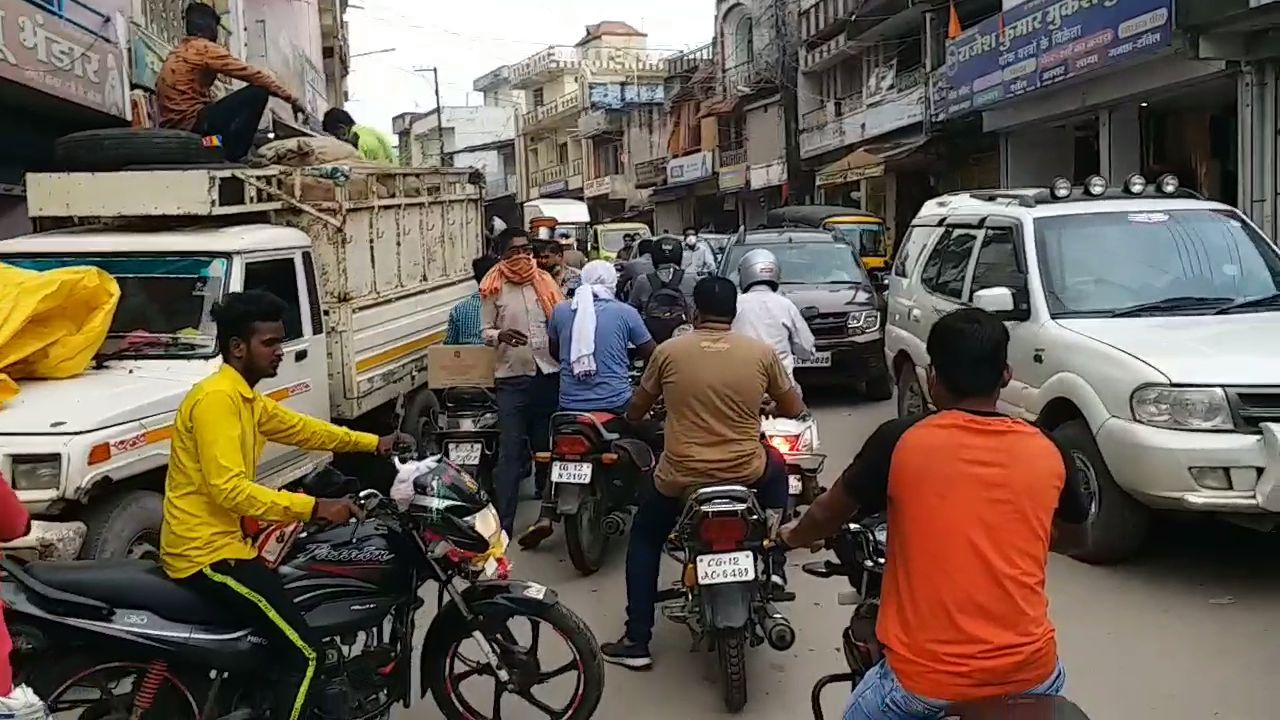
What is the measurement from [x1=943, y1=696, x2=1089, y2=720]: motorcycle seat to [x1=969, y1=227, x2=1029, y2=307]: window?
466cm

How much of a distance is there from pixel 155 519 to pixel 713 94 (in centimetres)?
4280

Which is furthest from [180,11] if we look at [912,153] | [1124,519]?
[912,153]

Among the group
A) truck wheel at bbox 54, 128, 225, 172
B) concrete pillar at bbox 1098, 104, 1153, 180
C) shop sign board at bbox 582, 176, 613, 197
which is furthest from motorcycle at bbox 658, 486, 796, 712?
shop sign board at bbox 582, 176, 613, 197

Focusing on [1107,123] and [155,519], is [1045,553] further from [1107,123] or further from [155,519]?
[1107,123]

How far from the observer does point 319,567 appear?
12.9 ft

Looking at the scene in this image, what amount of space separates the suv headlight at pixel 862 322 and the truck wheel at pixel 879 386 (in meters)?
0.47

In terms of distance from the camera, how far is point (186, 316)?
6.14 meters

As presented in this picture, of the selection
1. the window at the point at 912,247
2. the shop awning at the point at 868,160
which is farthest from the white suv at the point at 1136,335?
the shop awning at the point at 868,160

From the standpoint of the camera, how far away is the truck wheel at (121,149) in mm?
6988

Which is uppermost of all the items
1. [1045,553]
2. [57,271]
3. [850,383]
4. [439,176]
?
[439,176]

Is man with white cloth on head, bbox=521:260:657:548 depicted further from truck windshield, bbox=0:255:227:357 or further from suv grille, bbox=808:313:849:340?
suv grille, bbox=808:313:849:340

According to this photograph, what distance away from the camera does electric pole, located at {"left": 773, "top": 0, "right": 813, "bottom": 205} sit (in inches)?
1508

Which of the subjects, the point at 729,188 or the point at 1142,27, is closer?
the point at 1142,27

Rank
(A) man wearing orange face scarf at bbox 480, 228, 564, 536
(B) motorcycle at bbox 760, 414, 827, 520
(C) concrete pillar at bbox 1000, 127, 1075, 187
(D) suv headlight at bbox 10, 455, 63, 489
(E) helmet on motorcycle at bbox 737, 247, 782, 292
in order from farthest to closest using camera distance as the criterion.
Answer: (C) concrete pillar at bbox 1000, 127, 1075, 187, (A) man wearing orange face scarf at bbox 480, 228, 564, 536, (E) helmet on motorcycle at bbox 737, 247, 782, 292, (B) motorcycle at bbox 760, 414, 827, 520, (D) suv headlight at bbox 10, 455, 63, 489
